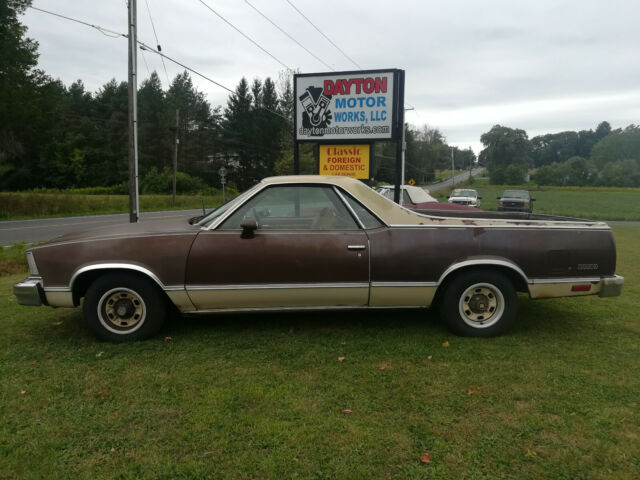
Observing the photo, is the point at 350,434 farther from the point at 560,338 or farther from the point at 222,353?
the point at 560,338

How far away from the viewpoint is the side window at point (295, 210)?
4.27 m

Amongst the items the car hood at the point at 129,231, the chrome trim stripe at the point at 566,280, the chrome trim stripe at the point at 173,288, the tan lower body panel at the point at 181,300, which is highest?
the car hood at the point at 129,231

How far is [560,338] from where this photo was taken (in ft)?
14.3

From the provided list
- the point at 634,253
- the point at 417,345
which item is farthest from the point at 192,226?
the point at 634,253

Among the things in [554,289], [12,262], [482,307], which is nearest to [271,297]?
[482,307]

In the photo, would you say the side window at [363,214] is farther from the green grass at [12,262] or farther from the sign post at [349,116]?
the green grass at [12,262]

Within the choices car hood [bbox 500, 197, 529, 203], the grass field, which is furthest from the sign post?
car hood [bbox 500, 197, 529, 203]

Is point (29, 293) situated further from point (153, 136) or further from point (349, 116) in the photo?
point (153, 136)

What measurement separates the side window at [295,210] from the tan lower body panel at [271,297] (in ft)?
1.92

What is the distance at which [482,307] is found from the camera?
435 centimetres

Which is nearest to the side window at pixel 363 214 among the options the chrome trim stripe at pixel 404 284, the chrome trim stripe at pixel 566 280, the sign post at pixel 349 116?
the chrome trim stripe at pixel 404 284

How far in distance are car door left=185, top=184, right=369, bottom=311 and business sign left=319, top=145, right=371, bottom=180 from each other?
586 cm

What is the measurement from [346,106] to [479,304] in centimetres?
632

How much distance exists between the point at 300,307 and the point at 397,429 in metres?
1.69
